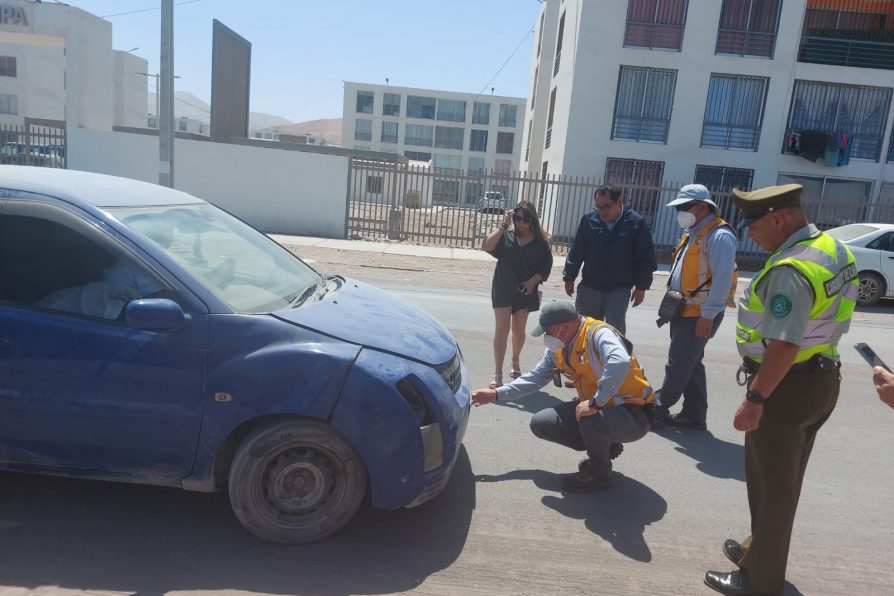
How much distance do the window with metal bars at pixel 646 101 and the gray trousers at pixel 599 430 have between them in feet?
64.7

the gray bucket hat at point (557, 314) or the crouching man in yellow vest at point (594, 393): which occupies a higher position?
the gray bucket hat at point (557, 314)

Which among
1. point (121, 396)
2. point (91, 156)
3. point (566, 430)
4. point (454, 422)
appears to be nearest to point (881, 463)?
point (566, 430)

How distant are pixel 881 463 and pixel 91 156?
2017 cm

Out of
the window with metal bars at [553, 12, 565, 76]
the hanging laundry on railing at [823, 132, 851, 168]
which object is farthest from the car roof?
the window with metal bars at [553, 12, 565, 76]

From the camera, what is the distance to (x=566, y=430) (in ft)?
13.4

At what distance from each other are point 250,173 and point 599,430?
17.2m

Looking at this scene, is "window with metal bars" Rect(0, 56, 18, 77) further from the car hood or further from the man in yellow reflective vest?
the man in yellow reflective vest

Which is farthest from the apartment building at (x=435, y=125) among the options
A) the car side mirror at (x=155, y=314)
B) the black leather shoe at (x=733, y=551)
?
the car side mirror at (x=155, y=314)

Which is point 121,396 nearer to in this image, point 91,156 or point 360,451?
point 360,451

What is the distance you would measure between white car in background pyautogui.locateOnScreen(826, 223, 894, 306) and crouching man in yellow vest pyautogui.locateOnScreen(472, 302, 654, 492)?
11.0 meters

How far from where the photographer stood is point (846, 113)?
72.8 ft

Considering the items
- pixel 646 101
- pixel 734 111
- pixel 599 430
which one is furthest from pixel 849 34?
pixel 599 430

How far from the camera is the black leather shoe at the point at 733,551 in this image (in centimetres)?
334

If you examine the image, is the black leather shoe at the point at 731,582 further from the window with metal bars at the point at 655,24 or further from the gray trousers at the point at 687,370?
the window with metal bars at the point at 655,24
